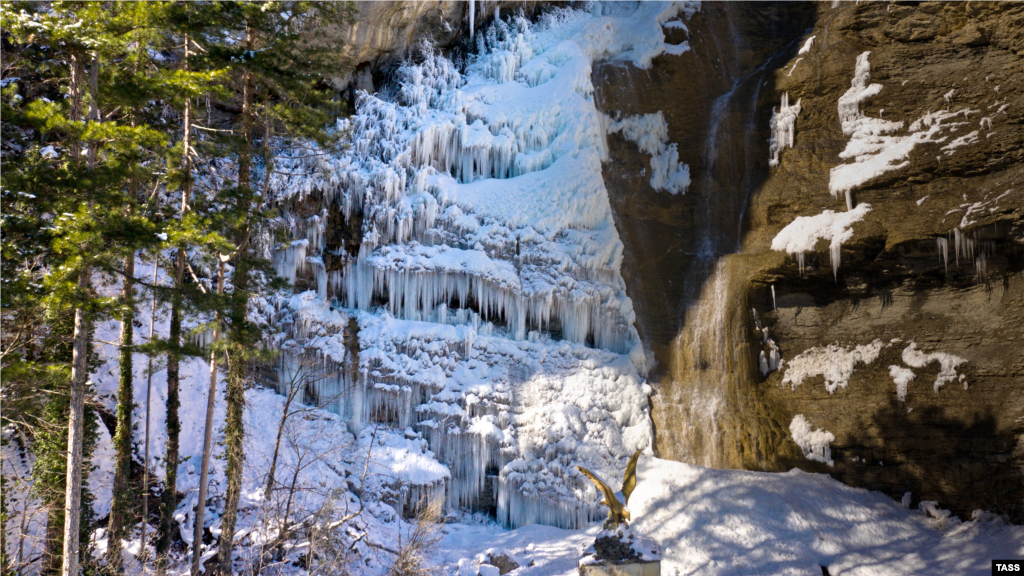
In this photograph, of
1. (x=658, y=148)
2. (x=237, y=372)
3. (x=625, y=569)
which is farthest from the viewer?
(x=658, y=148)

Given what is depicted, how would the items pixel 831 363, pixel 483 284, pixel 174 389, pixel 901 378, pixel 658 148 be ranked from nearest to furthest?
pixel 174 389 → pixel 901 378 → pixel 831 363 → pixel 483 284 → pixel 658 148

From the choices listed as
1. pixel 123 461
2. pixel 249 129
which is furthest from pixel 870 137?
pixel 123 461

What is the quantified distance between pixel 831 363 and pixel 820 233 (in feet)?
9.41

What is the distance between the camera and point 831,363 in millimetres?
13523

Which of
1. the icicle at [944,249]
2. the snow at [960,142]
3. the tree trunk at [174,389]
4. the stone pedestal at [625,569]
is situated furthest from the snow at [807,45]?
the tree trunk at [174,389]

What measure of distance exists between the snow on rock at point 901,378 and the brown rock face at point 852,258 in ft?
0.25

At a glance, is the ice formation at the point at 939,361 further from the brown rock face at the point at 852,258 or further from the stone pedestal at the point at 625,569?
the stone pedestal at the point at 625,569

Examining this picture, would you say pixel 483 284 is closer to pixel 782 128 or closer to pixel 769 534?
pixel 782 128

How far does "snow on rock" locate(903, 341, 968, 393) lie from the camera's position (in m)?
12.4

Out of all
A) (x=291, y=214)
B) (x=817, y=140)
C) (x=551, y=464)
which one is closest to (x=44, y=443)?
(x=291, y=214)

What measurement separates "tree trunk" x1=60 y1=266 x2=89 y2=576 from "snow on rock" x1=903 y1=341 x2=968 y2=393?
48.7 ft

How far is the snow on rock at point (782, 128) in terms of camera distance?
1476 cm

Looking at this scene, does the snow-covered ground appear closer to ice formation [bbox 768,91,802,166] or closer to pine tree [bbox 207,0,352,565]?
ice formation [bbox 768,91,802,166]

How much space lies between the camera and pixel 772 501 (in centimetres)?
1272
